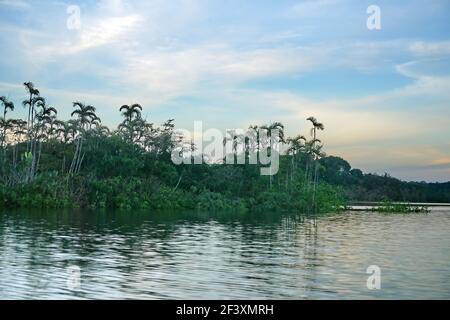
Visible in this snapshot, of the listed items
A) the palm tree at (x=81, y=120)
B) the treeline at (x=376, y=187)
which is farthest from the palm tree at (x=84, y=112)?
the treeline at (x=376, y=187)

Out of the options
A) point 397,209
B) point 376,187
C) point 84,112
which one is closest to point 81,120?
point 84,112

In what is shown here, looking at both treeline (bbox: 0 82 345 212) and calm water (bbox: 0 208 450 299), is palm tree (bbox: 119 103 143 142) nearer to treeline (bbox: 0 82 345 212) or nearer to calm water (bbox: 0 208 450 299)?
treeline (bbox: 0 82 345 212)

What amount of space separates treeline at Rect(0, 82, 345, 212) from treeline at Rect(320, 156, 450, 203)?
1004 inches

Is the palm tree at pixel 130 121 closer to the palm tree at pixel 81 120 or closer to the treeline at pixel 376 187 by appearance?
the palm tree at pixel 81 120

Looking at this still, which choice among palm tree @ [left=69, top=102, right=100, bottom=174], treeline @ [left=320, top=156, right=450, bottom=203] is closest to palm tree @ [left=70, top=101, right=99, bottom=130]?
palm tree @ [left=69, top=102, right=100, bottom=174]

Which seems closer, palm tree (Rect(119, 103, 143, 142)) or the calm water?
the calm water

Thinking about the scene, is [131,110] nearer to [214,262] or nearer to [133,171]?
[133,171]

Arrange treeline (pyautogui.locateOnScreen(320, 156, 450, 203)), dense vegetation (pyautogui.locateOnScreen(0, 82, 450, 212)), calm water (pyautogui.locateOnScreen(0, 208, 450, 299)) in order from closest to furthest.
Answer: calm water (pyautogui.locateOnScreen(0, 208, 450, 299)), dense vegetation (pyautogui.locateOnScreen(0, 82, 450, 212)), treeline (pyautogui.locateOnScreen(320, 156, 450, 203))

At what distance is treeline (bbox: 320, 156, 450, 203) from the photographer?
98.4 meters

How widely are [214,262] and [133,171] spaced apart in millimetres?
44808

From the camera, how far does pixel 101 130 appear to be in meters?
69.4

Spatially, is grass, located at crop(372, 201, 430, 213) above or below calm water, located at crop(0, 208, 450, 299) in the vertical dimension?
above

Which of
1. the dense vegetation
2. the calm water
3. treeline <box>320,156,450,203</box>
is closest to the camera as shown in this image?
the calm water

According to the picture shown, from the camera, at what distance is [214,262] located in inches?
859
